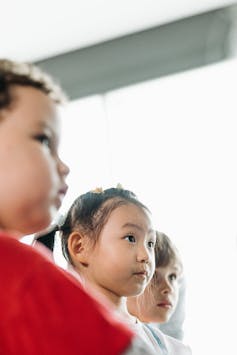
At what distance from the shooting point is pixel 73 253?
3.56 ft

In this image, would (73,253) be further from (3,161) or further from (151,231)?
(3,161)

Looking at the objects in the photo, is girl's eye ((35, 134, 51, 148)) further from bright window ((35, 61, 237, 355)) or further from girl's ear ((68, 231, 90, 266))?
bright window ((35, 61, 237, 355))

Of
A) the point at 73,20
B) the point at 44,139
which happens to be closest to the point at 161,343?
the point at 44,139

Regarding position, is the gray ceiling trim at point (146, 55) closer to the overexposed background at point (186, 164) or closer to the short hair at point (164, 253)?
the overexposed background at point (186, 164)

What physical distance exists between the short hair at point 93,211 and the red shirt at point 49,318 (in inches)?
24.1

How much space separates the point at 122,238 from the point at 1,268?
0.59m

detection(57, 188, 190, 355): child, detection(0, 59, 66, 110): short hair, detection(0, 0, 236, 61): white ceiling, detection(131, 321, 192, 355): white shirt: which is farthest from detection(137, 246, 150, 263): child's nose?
detection(0, 0, 236, 61): white ceiling

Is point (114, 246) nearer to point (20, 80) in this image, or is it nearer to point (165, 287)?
point (165, 287)

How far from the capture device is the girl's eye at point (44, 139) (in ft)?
1.78

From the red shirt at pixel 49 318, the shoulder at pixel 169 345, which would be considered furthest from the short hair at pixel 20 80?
the shoulder at pixel 169 345

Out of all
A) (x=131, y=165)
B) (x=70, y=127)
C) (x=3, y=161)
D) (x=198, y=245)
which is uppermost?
(x=70, y=127)

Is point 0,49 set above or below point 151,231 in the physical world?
above

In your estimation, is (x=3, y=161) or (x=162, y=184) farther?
(x=162, y=184)

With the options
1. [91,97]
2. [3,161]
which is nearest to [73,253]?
[3,161]
